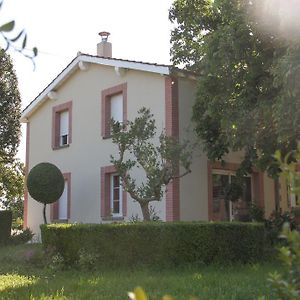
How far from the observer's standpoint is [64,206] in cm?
2108

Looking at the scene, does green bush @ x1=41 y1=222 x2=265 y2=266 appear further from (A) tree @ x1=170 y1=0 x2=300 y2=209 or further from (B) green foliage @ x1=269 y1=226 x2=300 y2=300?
Result: (B) green foliage @ x1=269 y1=226 x2=300 y2=300

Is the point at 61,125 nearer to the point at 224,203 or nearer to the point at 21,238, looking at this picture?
the point at 21,238

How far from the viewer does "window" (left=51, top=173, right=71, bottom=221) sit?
2066cm

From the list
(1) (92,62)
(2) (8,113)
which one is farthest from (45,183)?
(2) (8,113)

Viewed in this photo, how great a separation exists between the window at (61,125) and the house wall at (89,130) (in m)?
0.29

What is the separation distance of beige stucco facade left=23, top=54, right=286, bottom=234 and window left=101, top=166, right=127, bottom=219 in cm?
23

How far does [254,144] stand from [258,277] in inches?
178

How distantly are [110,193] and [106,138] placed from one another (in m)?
1.99

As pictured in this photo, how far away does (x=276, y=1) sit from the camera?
10695 millimetres

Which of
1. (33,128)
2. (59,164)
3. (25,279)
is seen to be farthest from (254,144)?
(33,128)

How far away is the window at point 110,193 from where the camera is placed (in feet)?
61.1

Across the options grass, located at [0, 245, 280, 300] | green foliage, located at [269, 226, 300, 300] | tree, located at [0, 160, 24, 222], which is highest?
tree, located at [0, 160, 24, 222]

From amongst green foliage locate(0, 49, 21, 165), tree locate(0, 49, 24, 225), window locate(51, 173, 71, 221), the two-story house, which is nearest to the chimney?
the two-story house

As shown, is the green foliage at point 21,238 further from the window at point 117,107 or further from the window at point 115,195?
the window at point 117,107
